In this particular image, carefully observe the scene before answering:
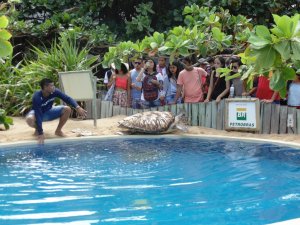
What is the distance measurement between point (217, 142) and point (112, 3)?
297 inches

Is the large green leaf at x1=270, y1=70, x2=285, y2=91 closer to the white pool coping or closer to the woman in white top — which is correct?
the white pool coping

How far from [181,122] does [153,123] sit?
2.38ft

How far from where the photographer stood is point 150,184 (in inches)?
219

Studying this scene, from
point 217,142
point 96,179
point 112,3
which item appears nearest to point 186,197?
point 96,179

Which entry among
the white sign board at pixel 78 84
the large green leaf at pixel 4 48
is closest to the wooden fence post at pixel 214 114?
the white sign board at pixel 78 84

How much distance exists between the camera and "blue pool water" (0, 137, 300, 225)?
4410mm

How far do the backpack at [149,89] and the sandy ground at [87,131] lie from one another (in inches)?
28.2

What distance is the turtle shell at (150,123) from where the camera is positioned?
9.21 metres

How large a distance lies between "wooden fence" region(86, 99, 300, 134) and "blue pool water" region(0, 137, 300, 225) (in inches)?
38.1

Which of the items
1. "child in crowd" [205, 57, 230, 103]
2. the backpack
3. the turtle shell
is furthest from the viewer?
the backpack

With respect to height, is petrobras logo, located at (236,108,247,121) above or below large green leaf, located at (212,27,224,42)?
below

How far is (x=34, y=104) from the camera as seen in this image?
9000 mm

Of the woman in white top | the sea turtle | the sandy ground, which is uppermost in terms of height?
the woman in white top

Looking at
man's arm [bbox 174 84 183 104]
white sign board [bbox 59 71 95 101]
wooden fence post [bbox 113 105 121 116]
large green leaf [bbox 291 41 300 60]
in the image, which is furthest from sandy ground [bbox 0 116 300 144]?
large green leaf [bbox 291 41 300 60]
